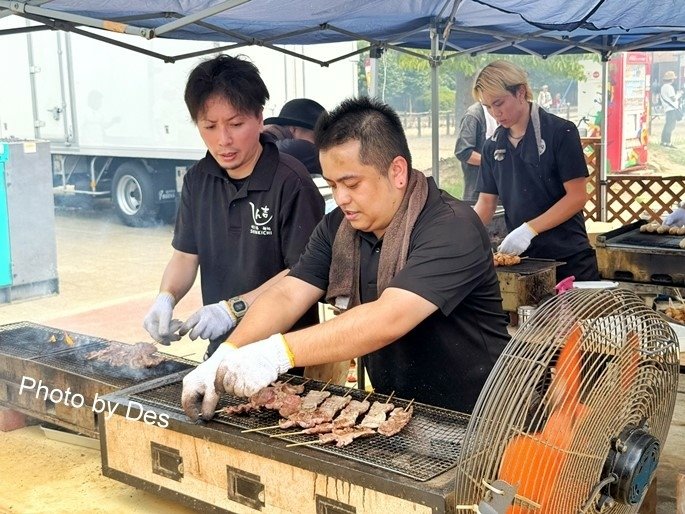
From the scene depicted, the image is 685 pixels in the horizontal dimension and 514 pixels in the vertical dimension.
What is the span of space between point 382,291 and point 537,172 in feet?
9.73

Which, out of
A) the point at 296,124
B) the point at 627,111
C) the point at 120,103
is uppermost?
the point at 120,103

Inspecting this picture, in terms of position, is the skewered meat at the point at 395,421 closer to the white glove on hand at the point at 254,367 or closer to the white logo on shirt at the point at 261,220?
the white glove on hand at the point at 254,367

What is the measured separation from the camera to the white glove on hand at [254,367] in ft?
8.82

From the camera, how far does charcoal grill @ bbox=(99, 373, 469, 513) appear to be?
235 centimetres

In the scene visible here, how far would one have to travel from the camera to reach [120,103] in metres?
14.9

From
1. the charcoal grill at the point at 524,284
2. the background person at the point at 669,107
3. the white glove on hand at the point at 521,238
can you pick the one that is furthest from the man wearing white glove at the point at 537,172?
the background person at the point at 669,107

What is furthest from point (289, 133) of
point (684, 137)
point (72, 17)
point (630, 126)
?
point (684, 137)

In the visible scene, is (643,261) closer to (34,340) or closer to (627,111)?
(34,340)

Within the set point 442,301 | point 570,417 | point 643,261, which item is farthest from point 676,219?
point 570,417

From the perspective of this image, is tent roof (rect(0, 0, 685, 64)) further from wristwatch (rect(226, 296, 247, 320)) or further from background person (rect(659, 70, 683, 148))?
background person (rect(659, 70, 683, 148))

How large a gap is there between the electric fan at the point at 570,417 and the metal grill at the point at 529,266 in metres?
2.76

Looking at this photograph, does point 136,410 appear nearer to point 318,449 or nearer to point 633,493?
point 318,449

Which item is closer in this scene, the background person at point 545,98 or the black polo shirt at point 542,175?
the black polo shirt at point 542,175

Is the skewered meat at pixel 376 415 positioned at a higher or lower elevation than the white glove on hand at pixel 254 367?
lower
